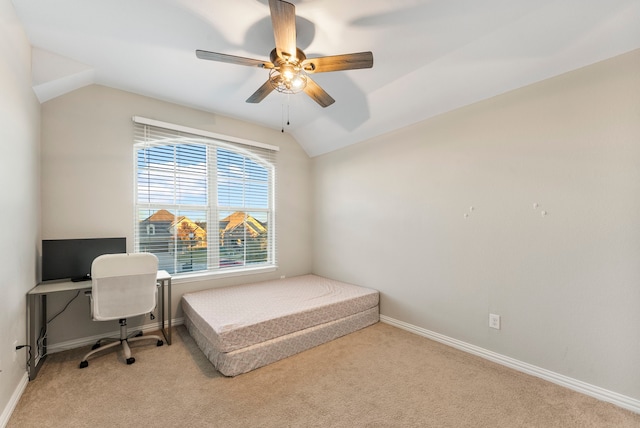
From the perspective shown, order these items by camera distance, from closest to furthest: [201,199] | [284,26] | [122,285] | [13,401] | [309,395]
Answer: [284,26]
[13,401]
[309,395]
[122,285]
[201,199]

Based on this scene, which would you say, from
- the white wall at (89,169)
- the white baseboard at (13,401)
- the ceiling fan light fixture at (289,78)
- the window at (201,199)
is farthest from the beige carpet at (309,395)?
the ceiling fan light fixture at (289,78)

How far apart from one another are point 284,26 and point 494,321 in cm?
280

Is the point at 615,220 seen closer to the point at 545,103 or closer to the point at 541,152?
the point at 541,152

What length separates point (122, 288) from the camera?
230cm

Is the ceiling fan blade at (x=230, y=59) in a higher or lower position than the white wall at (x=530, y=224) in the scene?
higher

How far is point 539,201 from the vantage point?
2127 millimetres

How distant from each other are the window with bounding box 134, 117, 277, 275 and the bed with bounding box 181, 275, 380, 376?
49 cm

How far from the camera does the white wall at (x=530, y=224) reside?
1.81 metres

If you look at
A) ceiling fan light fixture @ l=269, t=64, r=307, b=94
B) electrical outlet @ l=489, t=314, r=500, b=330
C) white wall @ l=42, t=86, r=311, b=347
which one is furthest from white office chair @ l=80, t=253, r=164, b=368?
electrical outlet @ l=489, t=314, r=500, b=330

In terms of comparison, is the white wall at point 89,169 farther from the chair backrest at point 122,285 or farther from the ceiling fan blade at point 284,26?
the ceiling fan blade at point 284,26

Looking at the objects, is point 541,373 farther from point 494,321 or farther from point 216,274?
point 216,274

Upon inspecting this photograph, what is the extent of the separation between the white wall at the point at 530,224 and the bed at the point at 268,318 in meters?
0.60

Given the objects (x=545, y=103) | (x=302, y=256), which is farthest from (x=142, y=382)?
(x=545, y=103)

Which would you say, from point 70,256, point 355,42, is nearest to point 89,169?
point 70,256
